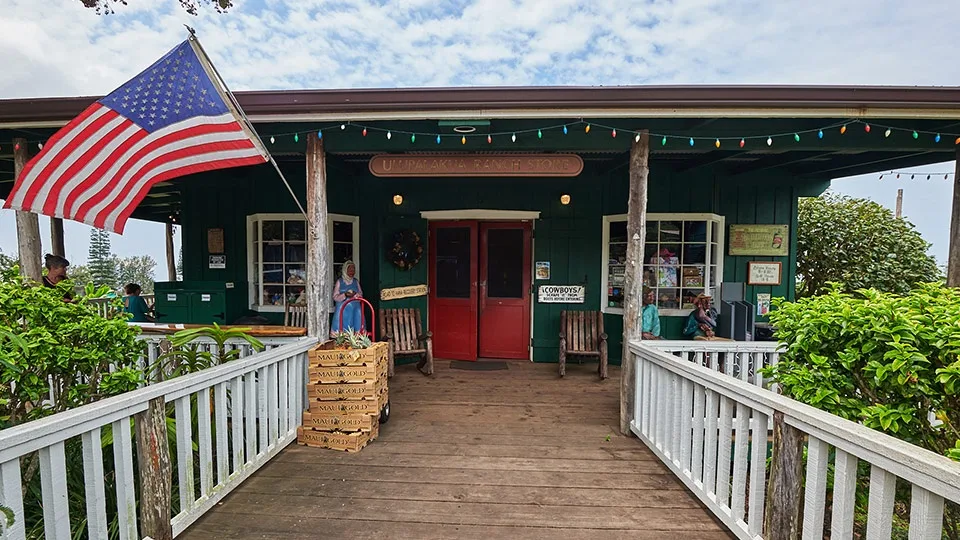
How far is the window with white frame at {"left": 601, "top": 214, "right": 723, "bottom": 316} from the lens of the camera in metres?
5.51

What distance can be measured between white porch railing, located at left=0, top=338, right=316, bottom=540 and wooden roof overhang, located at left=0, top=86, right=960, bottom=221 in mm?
1960

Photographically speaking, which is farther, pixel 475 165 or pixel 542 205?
pixel 542 205

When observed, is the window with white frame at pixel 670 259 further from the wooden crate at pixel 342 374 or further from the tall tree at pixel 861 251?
the tall tree at pixel 861 251

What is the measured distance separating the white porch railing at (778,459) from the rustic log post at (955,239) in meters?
2.66

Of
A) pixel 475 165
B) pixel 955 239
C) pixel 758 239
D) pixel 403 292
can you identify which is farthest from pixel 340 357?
pixel 758 239

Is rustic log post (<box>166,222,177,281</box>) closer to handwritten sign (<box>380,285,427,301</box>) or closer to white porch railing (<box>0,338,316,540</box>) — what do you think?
handwritten sign (<box>380,285,427,301</box>)

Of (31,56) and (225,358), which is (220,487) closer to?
(225,358)

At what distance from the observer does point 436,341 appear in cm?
567

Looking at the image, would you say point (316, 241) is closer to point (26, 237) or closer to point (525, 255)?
point (26, 237)

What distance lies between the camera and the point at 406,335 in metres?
5.24

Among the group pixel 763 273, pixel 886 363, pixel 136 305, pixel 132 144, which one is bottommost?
pixel 136 305

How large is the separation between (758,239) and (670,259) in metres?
1.34

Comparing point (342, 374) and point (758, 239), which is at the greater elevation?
point (758, 239)

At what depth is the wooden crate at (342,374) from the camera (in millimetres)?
3012
